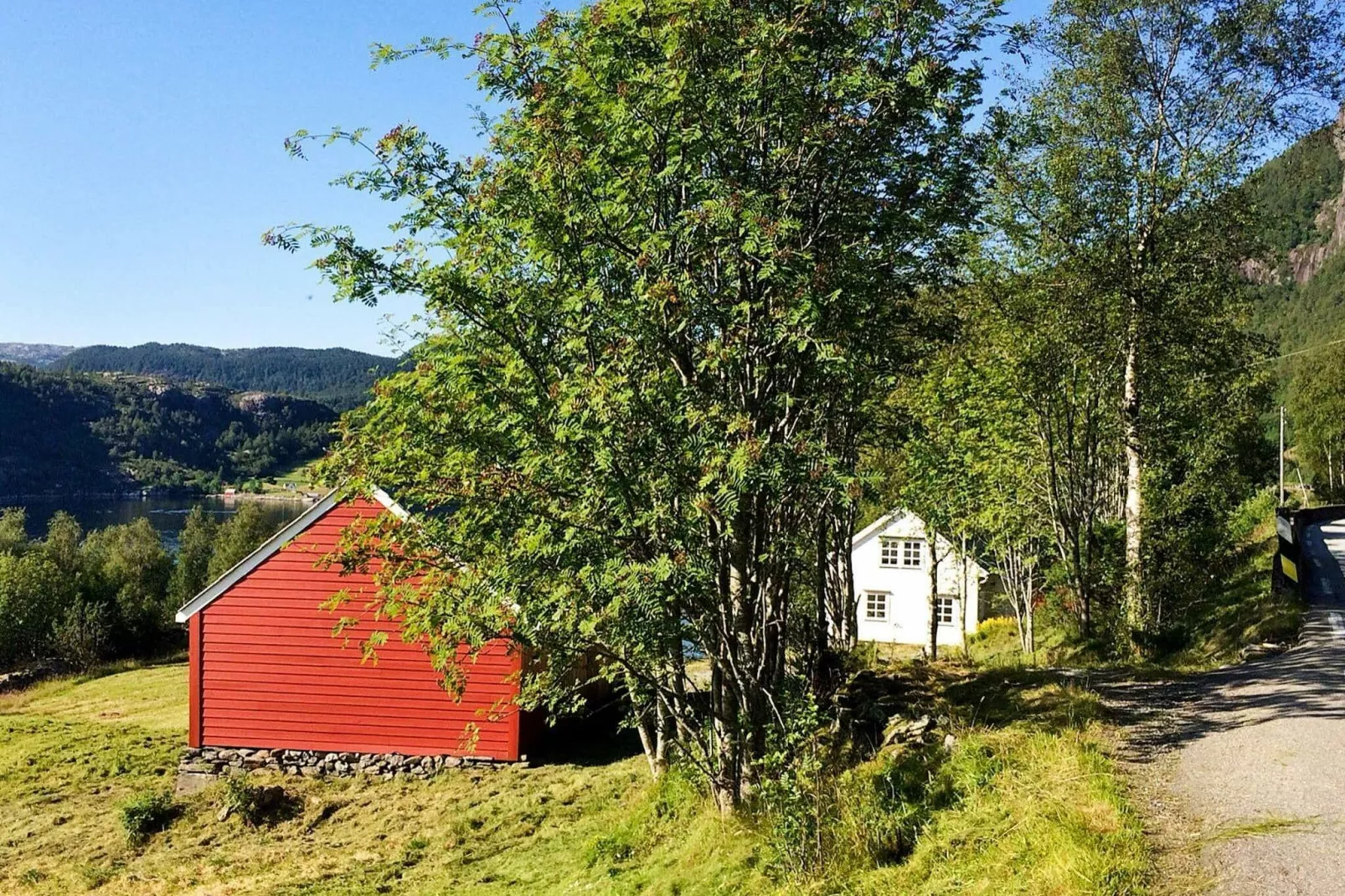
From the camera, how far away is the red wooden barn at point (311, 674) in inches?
669

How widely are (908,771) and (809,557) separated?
4.33 meters

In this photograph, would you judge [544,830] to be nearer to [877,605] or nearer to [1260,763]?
[1260,763]

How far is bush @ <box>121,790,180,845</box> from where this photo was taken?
1447cm

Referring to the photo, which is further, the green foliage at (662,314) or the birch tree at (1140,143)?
the birch tree at (1140,143)

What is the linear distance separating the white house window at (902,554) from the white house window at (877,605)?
139 centimetres

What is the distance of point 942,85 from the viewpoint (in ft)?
27.6

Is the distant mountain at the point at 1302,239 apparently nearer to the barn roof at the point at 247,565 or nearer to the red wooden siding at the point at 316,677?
the red wooden siding at the point at 316,677

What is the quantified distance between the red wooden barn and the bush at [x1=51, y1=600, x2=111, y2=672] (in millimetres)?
28300

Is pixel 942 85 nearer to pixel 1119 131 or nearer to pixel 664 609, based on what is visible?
pixel 664 609

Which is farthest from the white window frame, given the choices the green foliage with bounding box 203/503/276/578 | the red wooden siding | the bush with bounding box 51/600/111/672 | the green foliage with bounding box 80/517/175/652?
the green foliage with bounding box 80/517/175/652

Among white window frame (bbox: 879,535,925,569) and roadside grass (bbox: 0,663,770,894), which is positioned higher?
white window frame (bbox: 879,535,925,569)

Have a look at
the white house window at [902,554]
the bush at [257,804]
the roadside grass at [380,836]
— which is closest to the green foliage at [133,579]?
the roadside grass at [380,836]

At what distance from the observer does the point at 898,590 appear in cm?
3909

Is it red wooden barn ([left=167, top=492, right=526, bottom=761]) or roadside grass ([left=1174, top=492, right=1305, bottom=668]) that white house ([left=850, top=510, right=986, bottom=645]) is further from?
red wooden barn ([left=167, top=492, right=526, bottom=761])
